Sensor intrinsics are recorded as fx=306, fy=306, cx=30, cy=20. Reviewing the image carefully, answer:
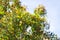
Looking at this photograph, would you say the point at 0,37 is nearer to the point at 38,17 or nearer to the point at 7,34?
the point at 7,34

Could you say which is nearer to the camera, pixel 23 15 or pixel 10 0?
pixel 23 15

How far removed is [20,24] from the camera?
25.5 m

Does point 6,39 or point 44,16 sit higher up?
point 44,16

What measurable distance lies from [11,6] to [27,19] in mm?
2341

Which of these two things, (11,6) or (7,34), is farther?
(11,6)

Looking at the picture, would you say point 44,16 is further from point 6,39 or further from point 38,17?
point 6,39

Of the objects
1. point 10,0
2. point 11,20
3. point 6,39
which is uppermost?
point 10,0

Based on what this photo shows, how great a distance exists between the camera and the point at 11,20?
25.5 metres

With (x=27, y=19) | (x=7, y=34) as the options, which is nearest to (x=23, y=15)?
(x=27, y=19)

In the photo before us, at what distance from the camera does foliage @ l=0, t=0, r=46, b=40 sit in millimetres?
25500

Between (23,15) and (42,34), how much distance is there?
8.10ft

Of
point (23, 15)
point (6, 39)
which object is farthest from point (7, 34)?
point (23, 15)

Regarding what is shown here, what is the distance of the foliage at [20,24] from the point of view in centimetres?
2550

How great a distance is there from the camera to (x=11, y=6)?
27312 mm
